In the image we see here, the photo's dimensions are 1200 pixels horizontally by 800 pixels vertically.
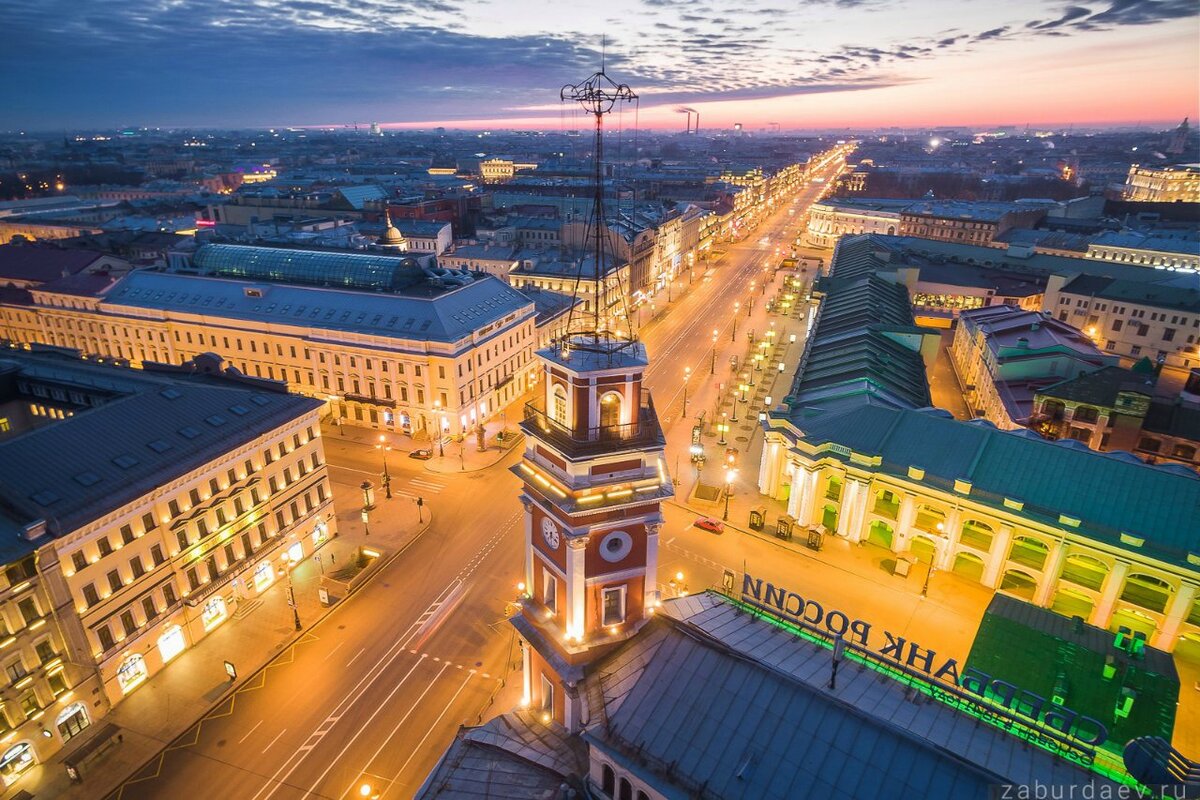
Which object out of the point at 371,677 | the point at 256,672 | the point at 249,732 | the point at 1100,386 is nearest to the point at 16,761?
the point at 249,732

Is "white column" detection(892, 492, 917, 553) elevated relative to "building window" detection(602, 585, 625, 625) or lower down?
lower down

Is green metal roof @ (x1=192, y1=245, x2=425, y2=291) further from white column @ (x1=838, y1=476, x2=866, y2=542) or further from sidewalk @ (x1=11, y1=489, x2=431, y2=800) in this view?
white column @ (x1=838, y1=476, x2=866, y2=542)

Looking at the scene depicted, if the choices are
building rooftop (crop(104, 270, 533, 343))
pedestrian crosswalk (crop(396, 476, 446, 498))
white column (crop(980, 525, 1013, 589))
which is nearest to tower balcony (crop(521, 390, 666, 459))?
white column (crop(980, 525, 1013, 589))

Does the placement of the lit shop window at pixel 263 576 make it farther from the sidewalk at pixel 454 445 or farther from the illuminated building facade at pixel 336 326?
the illuminated building facade at pixel 336 326

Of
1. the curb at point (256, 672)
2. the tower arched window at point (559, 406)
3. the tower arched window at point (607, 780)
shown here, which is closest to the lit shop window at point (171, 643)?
the curb at point (256, 672)

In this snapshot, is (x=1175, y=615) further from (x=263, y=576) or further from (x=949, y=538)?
(x=263, y=576)

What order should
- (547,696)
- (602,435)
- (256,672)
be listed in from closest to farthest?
(602,435) < (547,696) < (256,672)
